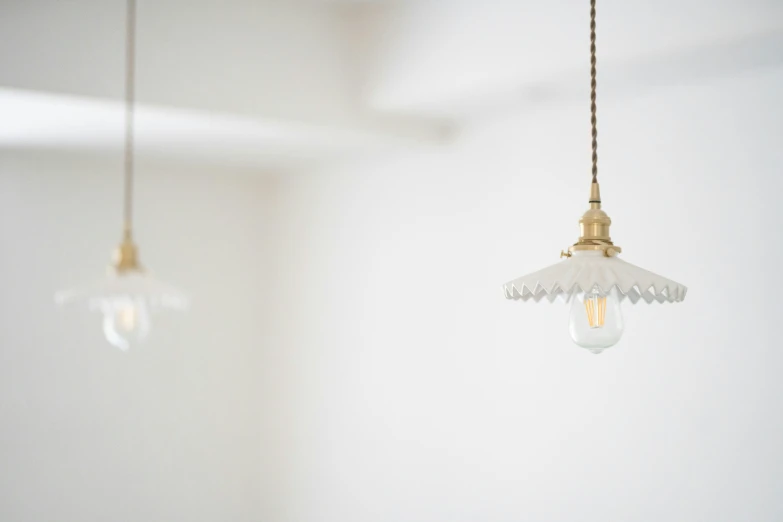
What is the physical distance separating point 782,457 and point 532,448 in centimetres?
86

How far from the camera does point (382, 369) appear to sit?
390cm

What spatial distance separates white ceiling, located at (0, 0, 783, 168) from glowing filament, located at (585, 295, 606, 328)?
1281 mm

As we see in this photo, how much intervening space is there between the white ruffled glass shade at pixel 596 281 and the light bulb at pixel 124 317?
99cm

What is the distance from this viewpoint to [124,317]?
2162 millimetres

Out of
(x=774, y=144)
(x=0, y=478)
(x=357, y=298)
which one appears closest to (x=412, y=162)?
(x=357, y=298)

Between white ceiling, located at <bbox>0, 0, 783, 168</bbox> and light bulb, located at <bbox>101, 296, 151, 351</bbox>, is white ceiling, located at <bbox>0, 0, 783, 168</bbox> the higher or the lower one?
the higher one

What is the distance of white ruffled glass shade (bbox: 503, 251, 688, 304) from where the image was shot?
1.44m

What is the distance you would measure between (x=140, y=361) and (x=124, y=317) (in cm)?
211

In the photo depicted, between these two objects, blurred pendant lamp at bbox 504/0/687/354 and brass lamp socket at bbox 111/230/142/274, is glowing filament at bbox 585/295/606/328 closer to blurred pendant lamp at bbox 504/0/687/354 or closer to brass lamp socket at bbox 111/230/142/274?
blurred pendant lamp at bbox 504/0/687/354

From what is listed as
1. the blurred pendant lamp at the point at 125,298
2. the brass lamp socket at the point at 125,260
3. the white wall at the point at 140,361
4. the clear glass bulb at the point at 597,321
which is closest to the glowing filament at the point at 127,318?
the blurred pendant lamp at the point at 125,298

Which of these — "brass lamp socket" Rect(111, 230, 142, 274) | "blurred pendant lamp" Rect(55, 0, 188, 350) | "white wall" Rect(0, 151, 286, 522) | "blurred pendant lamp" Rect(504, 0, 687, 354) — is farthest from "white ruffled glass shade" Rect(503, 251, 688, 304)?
"white wall" Rect(0, 151, 286, 522)

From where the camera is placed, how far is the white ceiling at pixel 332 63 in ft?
8.79

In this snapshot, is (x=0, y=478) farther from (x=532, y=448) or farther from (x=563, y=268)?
A: (x=563, y=268)

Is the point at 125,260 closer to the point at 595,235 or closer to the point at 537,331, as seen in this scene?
the point at 595,235
